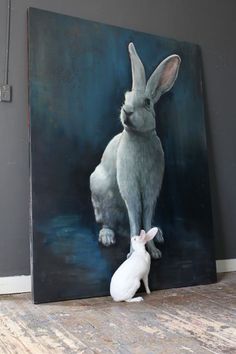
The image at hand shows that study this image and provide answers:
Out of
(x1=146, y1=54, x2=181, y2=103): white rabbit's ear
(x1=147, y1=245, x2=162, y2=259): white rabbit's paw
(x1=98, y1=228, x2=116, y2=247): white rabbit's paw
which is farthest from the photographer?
(x1=146, y1=54, x2=181, y2=103): white rabbit's ear

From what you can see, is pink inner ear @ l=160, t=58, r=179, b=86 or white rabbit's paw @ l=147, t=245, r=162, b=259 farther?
pink inner ear @ l=160, t=58, r=179, b=86

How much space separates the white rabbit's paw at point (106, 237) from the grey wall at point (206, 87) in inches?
16.4

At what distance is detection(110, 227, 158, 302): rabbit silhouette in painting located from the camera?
1.96 metres

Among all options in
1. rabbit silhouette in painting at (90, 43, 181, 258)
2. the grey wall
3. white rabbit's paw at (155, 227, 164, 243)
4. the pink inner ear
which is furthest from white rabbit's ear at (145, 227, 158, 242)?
the pink inner ear

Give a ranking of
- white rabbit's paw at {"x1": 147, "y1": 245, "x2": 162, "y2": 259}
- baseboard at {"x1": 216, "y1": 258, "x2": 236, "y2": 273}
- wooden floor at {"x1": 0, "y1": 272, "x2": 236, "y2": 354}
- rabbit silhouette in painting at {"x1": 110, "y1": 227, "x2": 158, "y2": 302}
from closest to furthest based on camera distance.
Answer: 1. wooden floor at {"x1": 0, "y1": 272, "x2": 236, "y2": 354}
2. rabbit silhouette in painting at {"x1": 110, "y1": 227, "x2": 158, "y2": 302}
3. white rabbit's paw at {"x1": 147, "y1": 245, "x2": 162, "y2": 259}
4. baseboard at {"x1": 216, "y1": 258, "x2": 236, "y2": 273}

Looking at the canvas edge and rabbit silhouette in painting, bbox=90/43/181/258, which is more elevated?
rabbit silhouette in painting, bbox=90/43/181/258

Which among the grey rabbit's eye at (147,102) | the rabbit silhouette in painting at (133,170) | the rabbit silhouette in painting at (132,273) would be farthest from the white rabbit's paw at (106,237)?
the grey rabbit's eye at (147,102)

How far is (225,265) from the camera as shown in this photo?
8.94ft

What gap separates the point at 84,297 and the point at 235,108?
69.8 inches

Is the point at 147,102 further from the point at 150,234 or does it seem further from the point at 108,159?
the point at 150,234

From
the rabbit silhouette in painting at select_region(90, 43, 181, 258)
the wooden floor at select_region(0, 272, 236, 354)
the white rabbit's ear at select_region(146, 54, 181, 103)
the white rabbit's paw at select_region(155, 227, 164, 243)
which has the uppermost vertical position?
the white rabbit's ear at select_region(146, 54, 181, 103)

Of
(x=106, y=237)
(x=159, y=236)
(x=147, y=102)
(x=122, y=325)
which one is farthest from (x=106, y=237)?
(x=147, y=102)

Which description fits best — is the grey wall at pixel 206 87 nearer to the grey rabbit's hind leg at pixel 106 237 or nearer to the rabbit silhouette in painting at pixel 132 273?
the grey rabbit's hind leg at pixel 106 237

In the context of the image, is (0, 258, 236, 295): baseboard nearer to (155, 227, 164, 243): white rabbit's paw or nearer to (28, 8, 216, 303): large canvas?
(28, 8, 216, 303): large canvas
